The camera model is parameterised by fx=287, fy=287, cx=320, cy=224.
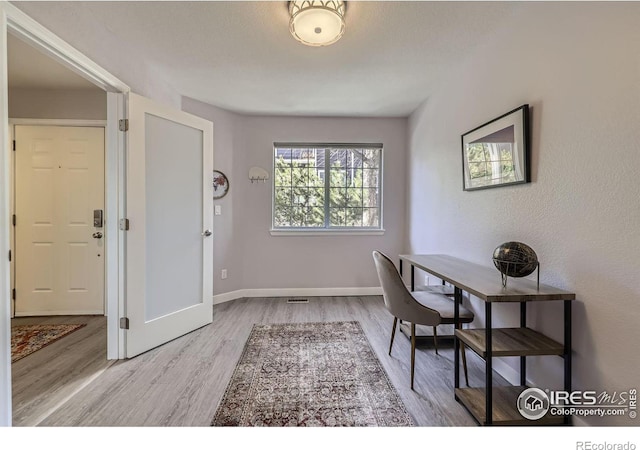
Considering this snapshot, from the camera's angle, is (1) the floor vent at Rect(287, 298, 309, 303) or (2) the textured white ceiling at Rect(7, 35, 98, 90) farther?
(1) the floor vent at Rect(287, 298, 309, 303)

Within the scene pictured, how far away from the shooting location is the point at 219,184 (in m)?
3.54

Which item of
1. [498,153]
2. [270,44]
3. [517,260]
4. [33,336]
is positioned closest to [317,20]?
[270,44]

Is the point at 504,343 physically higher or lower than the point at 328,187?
lower

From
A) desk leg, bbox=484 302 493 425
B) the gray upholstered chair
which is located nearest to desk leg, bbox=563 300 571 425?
desk leg, bbox=484 302 493 425

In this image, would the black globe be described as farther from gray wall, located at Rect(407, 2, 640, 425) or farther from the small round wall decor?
the small round wall decor

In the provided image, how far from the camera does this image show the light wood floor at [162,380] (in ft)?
5.10

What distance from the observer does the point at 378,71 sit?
2.56 metres

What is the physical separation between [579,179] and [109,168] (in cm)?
294

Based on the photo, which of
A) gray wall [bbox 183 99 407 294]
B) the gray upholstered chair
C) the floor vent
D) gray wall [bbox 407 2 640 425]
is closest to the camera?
gray wall [bbox 407 2 640 425]

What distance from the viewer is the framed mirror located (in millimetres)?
1729

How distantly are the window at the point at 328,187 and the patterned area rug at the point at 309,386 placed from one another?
1.69m

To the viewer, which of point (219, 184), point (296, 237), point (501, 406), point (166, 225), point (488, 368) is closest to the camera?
point (488, 368)

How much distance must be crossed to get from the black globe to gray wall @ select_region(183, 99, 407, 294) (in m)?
2.38

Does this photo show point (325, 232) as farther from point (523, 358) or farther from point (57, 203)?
point (57, 203)
